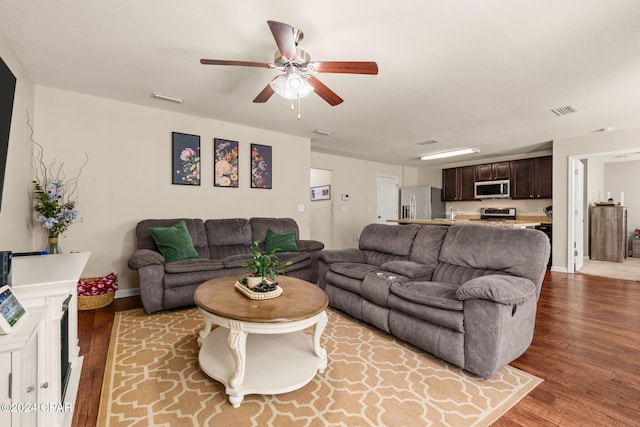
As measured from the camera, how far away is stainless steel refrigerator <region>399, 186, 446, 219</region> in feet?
24.3

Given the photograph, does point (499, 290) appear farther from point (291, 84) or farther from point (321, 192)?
point (321, 192)

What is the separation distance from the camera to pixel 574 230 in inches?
204

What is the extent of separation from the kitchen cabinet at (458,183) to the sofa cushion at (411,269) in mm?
5236

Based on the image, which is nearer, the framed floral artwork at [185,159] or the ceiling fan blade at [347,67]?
the ceiling fan blade at [347,67]

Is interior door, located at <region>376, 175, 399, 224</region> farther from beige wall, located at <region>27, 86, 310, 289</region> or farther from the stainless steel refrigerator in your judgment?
beige wall, located at <region>27, 86, 310, 289</region>

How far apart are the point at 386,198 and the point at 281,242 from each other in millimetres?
4600

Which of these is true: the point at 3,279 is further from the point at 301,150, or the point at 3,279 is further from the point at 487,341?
the point at 301,150

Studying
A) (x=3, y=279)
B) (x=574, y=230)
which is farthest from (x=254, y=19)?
(x=574, y=230)

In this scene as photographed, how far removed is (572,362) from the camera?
2.16m

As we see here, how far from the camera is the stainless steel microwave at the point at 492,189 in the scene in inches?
255

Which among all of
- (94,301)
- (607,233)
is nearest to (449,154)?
(607,233)

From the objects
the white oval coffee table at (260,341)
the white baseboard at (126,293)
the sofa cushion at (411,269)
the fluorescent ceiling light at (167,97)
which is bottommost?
the white baseboard at (126,293)

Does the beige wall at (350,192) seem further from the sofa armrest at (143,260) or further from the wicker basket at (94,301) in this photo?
the wicker basket at (94,301)

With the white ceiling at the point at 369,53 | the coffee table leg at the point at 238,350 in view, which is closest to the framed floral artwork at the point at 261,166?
the white ceiling at the point at 369,53
